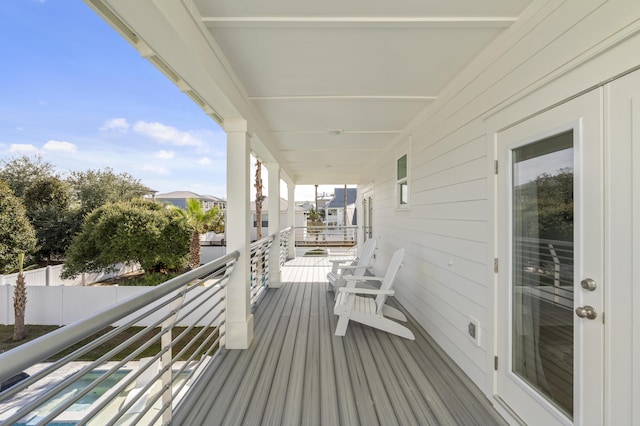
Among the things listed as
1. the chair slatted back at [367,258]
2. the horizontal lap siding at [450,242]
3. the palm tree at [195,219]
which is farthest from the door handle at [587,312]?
the palm tree at [195,219]

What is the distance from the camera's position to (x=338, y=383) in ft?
6.95

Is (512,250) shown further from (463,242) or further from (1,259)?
(1,259)

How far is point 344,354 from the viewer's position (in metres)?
2.57

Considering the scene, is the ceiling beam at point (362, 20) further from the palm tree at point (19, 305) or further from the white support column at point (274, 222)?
the palm tree at point (19, 305)

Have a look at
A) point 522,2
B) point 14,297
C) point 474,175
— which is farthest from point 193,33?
point 14,297

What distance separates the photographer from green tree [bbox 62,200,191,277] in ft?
28.7

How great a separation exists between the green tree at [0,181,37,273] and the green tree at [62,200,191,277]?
1.39 meters

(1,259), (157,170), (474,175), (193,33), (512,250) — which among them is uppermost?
(157,170)

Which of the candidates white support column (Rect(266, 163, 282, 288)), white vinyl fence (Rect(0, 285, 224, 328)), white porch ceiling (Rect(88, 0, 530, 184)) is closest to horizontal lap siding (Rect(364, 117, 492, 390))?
white porch ceiling (Rect(88, 0, 530, 184))

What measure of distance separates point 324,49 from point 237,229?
1800 mm

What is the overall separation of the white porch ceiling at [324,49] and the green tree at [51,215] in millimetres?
13177

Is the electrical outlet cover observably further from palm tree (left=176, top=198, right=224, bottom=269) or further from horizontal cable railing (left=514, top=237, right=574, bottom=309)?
palm tree (left=176, top=198, right=224, bottom=269)

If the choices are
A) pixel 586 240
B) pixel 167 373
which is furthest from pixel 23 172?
pixel 586 240

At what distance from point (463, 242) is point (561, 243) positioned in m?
0.89
